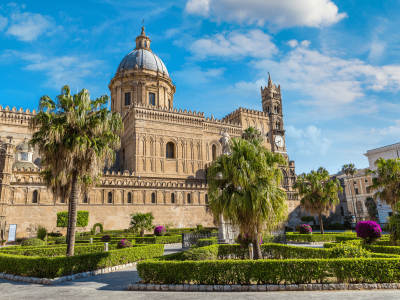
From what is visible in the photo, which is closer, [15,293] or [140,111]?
[15,293]

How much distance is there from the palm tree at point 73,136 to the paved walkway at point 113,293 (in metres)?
3.21

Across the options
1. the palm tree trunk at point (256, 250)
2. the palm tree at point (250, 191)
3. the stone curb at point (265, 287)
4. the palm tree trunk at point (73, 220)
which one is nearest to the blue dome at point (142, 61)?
the palm tree trunk at point (73, 220)

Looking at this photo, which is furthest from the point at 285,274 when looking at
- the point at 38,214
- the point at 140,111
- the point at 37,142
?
the point at 140,111

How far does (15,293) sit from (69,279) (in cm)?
224

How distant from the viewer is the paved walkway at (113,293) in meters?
8.27

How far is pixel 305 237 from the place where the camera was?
2492 centimetres

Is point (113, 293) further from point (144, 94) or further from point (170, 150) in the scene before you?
point (144, 94)

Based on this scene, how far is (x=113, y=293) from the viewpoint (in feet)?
30.0

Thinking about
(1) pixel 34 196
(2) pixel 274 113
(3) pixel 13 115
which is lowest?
(1) pixel 34 196

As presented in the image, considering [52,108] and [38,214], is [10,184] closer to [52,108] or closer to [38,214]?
[38,214]

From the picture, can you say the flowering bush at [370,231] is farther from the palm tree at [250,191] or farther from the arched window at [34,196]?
the arched window at [34,196]

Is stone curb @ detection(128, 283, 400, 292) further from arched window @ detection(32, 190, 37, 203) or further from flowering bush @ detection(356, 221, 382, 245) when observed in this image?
arched window @ detection(32, 190, 37, 203)

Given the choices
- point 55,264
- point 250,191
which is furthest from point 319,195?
point 55,264

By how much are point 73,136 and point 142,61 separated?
39.3 meters
